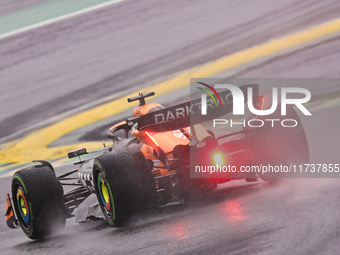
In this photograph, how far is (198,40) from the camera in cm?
1362

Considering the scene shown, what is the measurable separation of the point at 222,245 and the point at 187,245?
0.29 m

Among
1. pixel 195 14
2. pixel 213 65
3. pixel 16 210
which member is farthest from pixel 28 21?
pixel 16 210

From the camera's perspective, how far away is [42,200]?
5816 millimetres

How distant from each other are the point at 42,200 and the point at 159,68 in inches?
288

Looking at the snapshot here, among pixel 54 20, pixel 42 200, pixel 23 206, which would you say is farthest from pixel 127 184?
pixel 54 20

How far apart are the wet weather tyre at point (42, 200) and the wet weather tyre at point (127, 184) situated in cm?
82

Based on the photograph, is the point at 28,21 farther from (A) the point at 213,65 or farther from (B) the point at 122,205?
(B) the point at 122,205

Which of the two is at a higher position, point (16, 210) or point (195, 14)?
point (195, 14)

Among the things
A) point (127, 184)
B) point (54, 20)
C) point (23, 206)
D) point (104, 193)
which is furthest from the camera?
point (54, 20)

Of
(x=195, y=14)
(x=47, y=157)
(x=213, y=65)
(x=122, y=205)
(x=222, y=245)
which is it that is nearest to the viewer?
(x=222, y=245)

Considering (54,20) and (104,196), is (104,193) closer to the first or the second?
(104,196)

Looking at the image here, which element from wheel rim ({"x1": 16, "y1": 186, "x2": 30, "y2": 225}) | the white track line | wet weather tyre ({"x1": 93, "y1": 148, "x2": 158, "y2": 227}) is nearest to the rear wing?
wet weather tyre ({"x1": 93, "y1": 148, "x2": 158, "y2": 227})

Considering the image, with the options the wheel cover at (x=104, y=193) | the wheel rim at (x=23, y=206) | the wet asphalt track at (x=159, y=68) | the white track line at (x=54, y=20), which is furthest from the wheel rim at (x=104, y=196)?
the white track line at (x=54, y=20)

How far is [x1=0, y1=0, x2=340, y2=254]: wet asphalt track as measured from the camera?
525cm
